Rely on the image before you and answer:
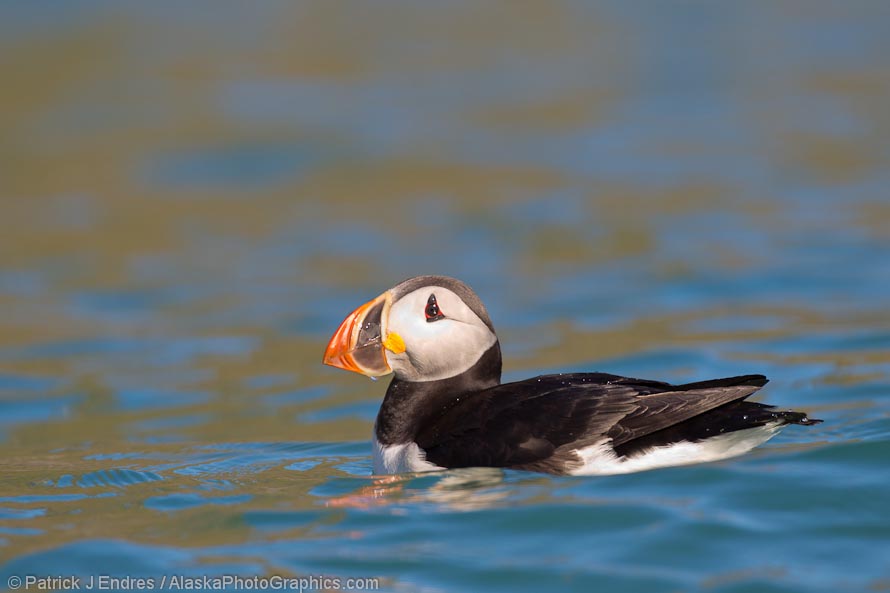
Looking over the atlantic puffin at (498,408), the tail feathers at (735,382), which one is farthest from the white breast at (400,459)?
the tail feathers at (735,382)

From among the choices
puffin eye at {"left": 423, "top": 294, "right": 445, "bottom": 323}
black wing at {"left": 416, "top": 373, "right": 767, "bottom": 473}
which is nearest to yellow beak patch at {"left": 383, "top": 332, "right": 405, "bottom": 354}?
puffin eye at {"left": 423, "top": 294, "right": 445, "bottom": 323}

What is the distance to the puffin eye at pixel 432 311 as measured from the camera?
6.77 metres

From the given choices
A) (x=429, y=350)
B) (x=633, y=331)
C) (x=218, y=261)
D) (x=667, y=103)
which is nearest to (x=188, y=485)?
(x=429, y=350)

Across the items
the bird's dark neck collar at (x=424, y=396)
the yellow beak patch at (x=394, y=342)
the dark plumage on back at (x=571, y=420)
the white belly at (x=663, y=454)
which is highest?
the yellow beak patch at (x=394, y=342)

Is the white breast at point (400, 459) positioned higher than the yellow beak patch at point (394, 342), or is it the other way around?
the yellow beak patch at point (394, 342)

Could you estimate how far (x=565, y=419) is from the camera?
6109mm

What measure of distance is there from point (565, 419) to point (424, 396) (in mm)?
974

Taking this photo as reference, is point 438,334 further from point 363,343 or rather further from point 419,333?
point 363,343

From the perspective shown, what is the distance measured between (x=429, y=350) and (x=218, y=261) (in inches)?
328

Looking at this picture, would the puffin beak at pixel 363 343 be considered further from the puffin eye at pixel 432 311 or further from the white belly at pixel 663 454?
the white belly at pixel 663 454

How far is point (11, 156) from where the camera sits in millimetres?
18875

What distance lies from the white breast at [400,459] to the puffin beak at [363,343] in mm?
379

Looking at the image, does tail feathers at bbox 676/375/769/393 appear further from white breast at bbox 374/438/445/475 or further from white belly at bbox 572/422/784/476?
white breast at bbox 374/438/445/475

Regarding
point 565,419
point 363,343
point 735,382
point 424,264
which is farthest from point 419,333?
point 424,264
